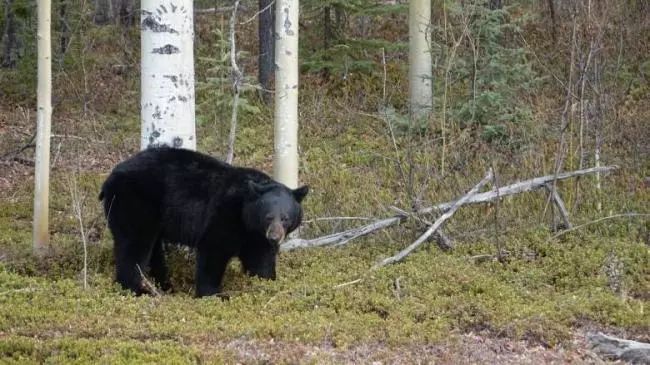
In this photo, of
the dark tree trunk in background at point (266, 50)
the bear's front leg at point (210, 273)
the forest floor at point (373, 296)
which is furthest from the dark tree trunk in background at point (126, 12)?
the bear's front leg at point (210, 273)

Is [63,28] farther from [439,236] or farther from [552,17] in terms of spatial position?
[439,236]

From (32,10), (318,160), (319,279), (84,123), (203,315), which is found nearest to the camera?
(203,315)

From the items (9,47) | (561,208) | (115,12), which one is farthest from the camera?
(115,12)

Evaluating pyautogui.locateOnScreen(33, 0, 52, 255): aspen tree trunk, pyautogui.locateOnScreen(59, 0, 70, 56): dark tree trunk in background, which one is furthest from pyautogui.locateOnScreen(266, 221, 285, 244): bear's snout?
pyautogui.locateOnScreen(59, 0, 70, 56): dark tree trunk in background

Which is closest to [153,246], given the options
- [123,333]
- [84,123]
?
[123,333]

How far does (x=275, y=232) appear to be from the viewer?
7.17 meters

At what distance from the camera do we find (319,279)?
25.0 ft

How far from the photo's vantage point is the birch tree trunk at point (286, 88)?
873cm

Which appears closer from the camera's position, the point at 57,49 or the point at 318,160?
the point at 318,160

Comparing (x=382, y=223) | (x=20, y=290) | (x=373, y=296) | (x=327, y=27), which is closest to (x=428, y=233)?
(x=382, y=223)

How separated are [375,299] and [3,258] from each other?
385 centimetres

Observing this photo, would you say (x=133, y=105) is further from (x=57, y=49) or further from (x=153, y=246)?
(x=153, y=246)

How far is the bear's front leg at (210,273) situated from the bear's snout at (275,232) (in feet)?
1.64

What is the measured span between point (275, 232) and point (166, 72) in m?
2.28
